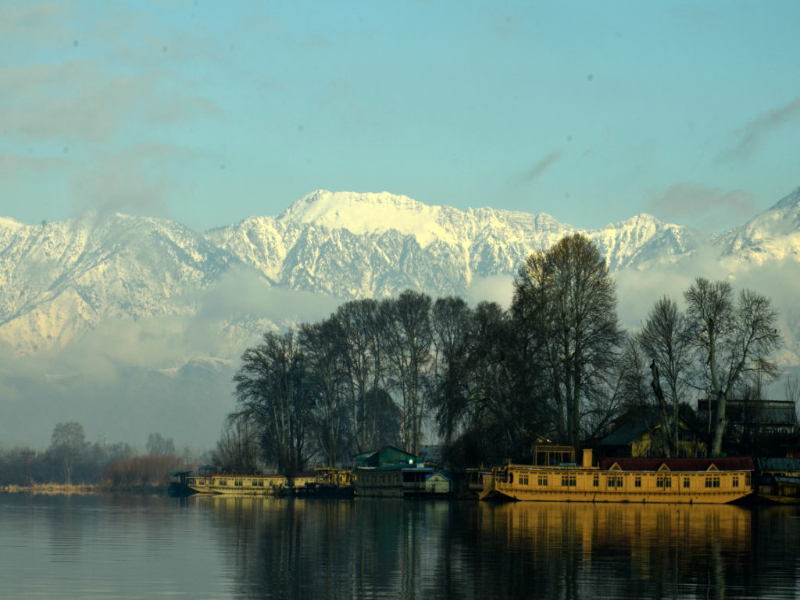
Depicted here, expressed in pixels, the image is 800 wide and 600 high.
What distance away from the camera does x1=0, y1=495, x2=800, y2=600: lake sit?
3322cm

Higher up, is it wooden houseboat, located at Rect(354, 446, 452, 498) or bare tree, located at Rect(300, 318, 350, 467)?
bare tree, located at Rect(300, 318, 350, 467)

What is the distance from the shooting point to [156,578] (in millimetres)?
35906

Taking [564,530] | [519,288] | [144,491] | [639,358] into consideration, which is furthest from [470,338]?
[144,491]

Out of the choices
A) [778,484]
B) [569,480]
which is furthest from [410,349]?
[778,484]

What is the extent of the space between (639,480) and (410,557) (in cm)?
4838

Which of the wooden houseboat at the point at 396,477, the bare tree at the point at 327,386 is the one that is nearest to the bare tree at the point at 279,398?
the bare tree at the point at 327,386

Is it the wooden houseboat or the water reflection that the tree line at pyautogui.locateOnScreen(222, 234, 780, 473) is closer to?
the wooden houseboat

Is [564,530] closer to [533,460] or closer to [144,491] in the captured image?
[533,460]

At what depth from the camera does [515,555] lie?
1647 inches

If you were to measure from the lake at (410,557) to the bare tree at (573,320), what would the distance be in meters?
20.4

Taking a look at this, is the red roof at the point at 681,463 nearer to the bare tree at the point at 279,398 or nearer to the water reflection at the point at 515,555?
the water reflection at the point at 515,555

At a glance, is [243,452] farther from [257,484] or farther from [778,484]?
[778,484]

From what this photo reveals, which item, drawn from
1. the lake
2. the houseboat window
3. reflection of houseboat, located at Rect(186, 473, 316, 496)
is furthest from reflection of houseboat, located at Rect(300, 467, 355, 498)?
the lake

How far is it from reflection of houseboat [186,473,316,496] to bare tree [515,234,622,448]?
3608cm
